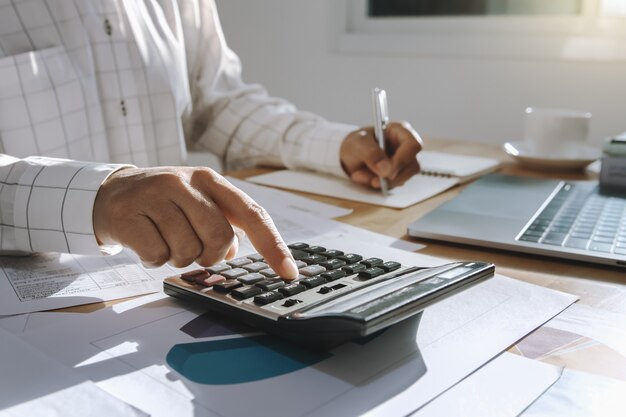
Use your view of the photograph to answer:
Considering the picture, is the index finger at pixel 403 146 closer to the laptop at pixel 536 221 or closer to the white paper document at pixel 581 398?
the laptop at pixel 536 221

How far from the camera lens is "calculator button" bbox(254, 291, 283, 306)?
427mm

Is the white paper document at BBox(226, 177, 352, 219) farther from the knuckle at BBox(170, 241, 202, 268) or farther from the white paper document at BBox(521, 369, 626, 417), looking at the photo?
the white paper document at BBox(521, 369, 626, 417)

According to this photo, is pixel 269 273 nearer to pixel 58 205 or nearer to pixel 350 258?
pixel 350 258

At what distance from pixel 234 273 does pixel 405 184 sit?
519 millimetres

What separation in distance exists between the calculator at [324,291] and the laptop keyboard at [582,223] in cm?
22

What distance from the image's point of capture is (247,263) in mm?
508

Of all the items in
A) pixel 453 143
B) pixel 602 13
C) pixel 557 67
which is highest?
pixel 602 13

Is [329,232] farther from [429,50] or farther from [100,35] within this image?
[429,50]

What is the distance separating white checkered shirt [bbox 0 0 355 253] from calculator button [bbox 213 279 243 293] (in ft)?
0.49

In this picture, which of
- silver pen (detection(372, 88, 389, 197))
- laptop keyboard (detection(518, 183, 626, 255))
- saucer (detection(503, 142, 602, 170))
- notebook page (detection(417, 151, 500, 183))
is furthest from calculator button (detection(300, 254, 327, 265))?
saucer (detection(503, 142, 602, 170))

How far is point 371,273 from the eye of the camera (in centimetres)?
48

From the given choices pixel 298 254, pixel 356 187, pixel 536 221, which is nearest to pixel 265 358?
pixel 298 254

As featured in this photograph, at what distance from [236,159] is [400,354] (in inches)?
33.2

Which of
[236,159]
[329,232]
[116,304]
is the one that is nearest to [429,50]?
[236,159]
